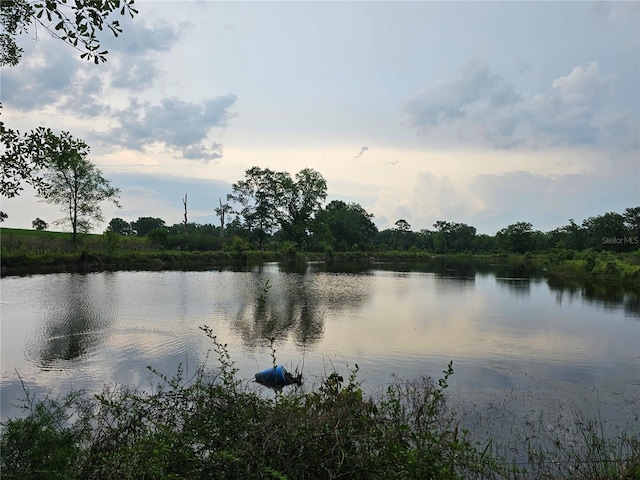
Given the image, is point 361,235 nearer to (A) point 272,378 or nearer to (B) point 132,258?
(B) point 132,258

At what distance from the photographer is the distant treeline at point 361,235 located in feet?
200

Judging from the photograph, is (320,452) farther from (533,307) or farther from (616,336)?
(533,307)

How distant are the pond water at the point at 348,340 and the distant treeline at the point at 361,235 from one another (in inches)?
1043

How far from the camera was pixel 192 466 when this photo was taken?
367cm

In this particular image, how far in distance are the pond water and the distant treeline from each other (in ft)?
86.9

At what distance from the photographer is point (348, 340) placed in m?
14.1

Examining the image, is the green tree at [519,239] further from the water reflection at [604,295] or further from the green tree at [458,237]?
the water reflection at [604,295]

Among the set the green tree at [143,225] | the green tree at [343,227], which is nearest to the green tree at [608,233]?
the green tree at [343,227]

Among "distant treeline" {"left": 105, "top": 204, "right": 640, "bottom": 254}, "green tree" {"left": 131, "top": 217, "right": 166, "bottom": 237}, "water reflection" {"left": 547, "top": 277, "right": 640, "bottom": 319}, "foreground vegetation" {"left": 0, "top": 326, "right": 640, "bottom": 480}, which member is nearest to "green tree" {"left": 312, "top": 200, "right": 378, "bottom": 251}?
"distant treeline" {"left": 105, "top": 204, "right": 640, "bottom": 254}

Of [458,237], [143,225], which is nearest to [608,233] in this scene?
[458,237]

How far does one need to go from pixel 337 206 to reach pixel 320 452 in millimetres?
98336

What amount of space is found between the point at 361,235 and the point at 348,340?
268ft

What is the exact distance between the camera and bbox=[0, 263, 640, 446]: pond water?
949cm

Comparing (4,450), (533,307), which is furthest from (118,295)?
(533,307)
